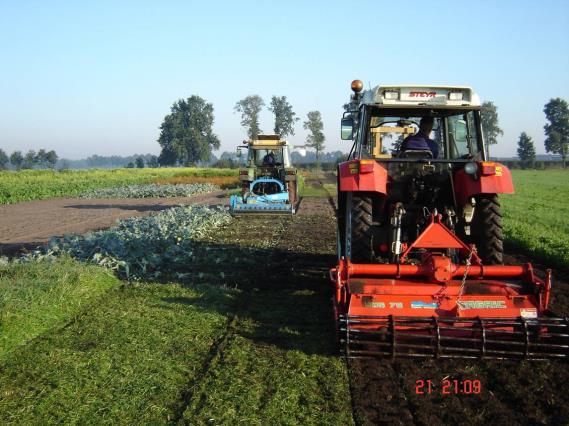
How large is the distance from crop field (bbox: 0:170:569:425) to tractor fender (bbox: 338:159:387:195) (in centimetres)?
160

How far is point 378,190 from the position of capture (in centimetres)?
617

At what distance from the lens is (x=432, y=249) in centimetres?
662

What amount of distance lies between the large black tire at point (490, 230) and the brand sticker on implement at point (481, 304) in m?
1.18

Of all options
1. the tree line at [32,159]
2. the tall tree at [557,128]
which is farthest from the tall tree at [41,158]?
the tall tree at [557,128]

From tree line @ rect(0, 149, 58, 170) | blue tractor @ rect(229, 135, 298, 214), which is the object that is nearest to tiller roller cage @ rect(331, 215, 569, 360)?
blue tractor @ rect(229, 135, 298, 214)

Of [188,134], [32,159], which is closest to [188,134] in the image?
[188,134]

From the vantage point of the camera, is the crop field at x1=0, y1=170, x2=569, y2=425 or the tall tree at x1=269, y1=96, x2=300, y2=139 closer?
the crop field at x1=0, y1=170, x2=569, y2=425

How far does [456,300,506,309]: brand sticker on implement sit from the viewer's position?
17.8 ft

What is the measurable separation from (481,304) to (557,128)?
98.0m

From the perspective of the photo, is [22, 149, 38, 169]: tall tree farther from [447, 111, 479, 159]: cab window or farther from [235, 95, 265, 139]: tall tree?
[447, 111, 479, 159]: cab window

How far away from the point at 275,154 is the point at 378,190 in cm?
1391

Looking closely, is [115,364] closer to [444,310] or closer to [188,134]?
[444,310]

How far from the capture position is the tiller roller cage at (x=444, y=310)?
197 inches
